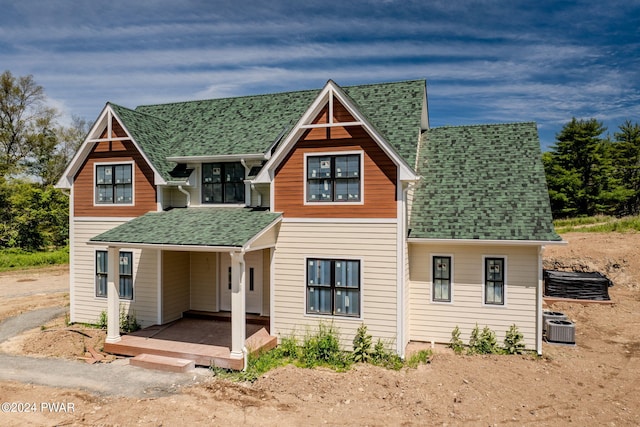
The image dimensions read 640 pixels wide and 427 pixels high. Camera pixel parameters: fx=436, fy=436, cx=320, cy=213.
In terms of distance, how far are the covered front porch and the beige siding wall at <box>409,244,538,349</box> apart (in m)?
4.74

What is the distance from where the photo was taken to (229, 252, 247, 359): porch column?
11.8m

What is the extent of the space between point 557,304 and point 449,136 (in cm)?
884

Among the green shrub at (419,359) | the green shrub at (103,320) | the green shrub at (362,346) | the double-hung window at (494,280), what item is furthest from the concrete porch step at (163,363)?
the double-hung window at (494,280)

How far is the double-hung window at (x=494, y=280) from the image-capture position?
13.4 m

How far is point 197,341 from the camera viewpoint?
1329 cm

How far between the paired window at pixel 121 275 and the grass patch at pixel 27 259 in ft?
63.7

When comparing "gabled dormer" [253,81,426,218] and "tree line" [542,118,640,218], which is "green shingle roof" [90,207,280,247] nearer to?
"gabled dormer" [253,81,426,218]

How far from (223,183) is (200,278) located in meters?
3.67

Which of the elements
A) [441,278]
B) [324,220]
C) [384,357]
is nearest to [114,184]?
[324,220]

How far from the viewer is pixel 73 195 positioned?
1655 centimetres

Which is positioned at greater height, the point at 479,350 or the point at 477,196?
the point at 477,196

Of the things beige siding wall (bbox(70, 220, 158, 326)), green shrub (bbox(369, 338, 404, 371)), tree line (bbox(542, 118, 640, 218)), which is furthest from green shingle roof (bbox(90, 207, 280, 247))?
tree line (bbox(542, 118, 640, 218))

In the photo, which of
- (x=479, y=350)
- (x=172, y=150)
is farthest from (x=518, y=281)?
(x=172, y=150)

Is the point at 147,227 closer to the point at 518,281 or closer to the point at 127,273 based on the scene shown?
the point at 127,273
